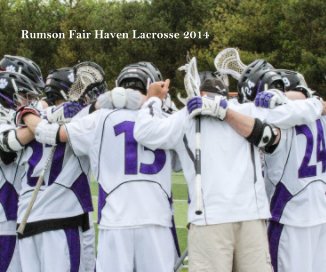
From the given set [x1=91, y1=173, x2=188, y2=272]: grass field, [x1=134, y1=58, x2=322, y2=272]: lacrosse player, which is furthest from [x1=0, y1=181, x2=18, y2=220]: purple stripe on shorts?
[x1=91, y1=173, x2=188, y2=272]: grass field

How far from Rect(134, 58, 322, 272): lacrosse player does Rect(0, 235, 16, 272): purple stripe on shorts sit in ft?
5.86

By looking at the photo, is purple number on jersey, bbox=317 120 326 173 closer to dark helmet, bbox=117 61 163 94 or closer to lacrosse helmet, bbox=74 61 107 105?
dark helmet, bbox=117 61 163 94

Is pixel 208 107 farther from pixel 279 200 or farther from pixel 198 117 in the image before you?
pixel 279 200

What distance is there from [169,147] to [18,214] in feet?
4.69

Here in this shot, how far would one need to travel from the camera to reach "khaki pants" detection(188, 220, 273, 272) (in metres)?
4.36

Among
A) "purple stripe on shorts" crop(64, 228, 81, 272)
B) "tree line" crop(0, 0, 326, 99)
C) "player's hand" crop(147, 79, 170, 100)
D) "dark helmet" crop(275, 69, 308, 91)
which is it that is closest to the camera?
"player's hand" crop(147, 79, 170, 100)

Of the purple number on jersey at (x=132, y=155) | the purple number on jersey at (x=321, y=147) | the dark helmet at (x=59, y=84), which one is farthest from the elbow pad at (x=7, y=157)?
the purple number on jersey at (x=321, y=147)

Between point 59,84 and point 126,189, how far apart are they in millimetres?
1254

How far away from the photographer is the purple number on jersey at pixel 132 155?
15.8 feet

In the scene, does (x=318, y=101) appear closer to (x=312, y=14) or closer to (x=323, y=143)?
(x=323, y=143)

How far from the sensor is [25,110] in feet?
16.9

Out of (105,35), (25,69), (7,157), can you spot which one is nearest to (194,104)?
(7,157)

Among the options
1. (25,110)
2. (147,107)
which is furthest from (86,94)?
(147,107)

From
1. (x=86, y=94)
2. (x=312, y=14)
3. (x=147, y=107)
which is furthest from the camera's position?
(x=312, y=14)
